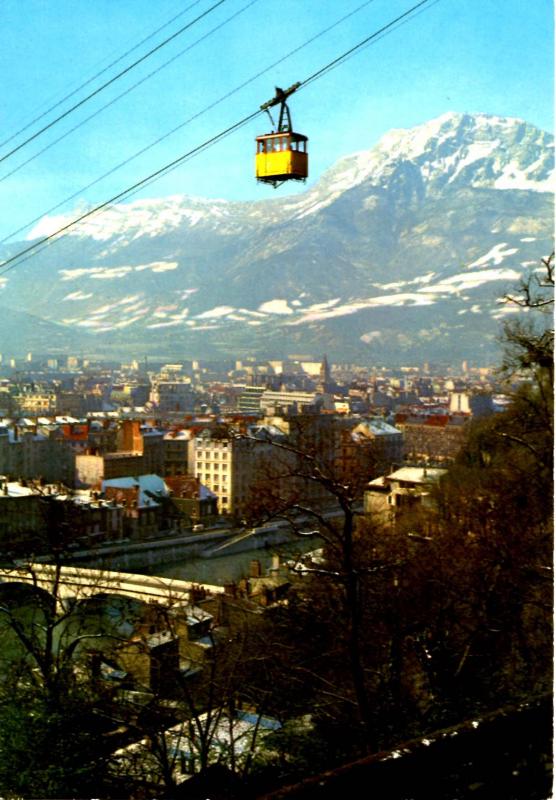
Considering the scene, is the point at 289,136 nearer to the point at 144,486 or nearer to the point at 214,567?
the point at 214,567

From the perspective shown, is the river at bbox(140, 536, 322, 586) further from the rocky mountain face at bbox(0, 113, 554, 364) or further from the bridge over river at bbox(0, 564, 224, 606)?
the rocky mountain face at bbox(0, 113, 554, 364)

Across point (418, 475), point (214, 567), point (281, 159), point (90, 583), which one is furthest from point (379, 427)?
point (281, 159)

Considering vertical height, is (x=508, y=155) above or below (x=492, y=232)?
above

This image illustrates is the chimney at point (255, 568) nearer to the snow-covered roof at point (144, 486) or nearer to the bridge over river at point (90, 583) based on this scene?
the bridge over river at point (90, 583)

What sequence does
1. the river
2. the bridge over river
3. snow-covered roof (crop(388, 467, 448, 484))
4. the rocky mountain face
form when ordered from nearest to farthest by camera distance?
the bridge over river
snow-covered roof (crop(388, 467, 448, 484))
the river
the rocky mountain face

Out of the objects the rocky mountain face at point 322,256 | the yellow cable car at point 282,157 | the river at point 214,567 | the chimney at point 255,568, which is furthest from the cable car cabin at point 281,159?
the rocky mountain face at point 322,256

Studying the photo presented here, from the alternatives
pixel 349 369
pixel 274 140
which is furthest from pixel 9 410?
pixel 274 140

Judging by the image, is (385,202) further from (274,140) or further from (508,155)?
(274,140)

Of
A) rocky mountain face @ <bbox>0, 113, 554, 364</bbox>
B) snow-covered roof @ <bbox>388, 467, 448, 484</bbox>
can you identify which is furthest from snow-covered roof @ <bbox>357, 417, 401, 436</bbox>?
rocky mountain face @ <bbox>0, 113, 554, 364</bbox>
